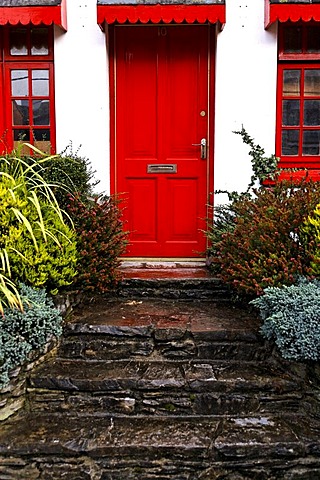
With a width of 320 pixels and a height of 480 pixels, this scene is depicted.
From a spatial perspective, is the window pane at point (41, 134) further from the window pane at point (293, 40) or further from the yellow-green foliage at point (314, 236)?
the yellow-green foliage at point (314, 236)

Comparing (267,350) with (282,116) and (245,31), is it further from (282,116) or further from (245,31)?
(245,31)

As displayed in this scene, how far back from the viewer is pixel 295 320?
13.8ft

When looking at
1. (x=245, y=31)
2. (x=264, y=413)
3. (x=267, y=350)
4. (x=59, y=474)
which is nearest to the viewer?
(x=59, y=474)

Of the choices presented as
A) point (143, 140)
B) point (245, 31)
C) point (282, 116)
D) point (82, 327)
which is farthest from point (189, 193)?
point (82, 327)

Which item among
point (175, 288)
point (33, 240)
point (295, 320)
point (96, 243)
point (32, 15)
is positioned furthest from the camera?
point (32, 15)

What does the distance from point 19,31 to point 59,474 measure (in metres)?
4.88

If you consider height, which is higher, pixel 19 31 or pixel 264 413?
pixel 19 31

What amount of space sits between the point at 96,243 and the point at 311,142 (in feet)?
9.44

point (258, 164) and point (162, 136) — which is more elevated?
point (162, 136)

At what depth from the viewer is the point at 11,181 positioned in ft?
15.4

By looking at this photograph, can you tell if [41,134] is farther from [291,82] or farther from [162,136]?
[291,82]

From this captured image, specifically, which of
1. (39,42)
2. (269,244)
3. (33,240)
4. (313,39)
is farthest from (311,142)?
(33,240)

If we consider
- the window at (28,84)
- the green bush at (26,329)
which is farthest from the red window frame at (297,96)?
the green bush at (26,329)

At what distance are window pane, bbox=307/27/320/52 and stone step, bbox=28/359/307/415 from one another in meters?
3.84
